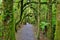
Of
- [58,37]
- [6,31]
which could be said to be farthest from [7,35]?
[58,37]

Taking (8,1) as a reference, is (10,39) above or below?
below

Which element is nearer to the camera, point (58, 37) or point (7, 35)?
point (58, 37)

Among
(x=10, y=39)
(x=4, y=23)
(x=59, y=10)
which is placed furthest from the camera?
(x=10, y=39)

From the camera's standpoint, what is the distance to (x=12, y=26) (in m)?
9.78

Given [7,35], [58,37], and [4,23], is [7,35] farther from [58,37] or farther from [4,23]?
[58,37]

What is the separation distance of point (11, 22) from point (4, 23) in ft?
1.93

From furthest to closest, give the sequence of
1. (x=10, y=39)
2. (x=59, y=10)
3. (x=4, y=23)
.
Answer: (x=10, y=39) < (x=4, y=23) < (x=59, y=10)

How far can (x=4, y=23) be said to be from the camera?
9.07 meters

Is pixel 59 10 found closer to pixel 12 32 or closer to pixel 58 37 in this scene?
pixel 58 37

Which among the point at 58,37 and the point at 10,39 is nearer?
the point at 58,37

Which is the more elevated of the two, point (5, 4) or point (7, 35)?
point (5, 4)

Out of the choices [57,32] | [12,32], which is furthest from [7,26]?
[57,32]

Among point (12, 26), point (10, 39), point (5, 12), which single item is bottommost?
point (10, 39)

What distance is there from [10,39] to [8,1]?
2020 millimetres
